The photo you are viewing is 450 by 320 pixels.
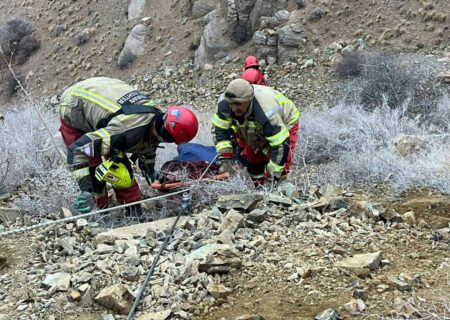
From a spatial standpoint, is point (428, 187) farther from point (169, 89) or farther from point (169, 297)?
point (169, 89)

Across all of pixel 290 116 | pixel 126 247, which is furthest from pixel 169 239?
pixel 290 116

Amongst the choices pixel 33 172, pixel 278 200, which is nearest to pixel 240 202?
pixel 278 200

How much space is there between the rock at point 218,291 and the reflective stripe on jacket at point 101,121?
82.5 inches

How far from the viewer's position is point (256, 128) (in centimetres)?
575

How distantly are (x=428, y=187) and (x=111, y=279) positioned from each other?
3.40 m

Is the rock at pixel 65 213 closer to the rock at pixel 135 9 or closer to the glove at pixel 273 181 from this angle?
the glove at pixel 273 181

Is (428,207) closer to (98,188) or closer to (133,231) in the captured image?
(133,231)

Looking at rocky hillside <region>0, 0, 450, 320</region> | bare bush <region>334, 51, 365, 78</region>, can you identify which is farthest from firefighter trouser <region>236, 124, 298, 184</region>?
bare bush <region>334, 51, 365, 78</region>

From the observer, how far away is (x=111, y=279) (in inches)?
145

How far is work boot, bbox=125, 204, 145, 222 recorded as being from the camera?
5.68 m

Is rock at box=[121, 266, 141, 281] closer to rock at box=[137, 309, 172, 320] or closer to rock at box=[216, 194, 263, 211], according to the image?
rock at box=[137, 309, 172, 320]

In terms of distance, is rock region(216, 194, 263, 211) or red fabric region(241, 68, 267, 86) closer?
rock region(216, 194, 263, 211)

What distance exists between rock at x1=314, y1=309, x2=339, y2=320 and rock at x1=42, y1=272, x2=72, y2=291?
5.11ft

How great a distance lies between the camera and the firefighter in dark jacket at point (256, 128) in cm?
545
